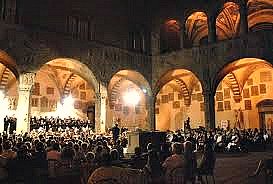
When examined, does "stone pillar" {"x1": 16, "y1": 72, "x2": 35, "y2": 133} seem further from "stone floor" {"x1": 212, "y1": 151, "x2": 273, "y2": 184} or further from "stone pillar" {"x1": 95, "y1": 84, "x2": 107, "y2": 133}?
"stone floor" {"x1": 212, "y1": 151, "x2": 273, "y2": 184}

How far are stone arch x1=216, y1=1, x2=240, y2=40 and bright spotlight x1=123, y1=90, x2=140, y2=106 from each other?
28.4ft

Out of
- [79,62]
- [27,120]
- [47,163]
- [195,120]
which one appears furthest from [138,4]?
[47,163]

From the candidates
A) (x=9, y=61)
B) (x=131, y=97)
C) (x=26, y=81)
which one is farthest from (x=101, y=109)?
(x=131, y=97)

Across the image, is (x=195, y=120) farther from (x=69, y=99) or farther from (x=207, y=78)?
(x=69, y=99)

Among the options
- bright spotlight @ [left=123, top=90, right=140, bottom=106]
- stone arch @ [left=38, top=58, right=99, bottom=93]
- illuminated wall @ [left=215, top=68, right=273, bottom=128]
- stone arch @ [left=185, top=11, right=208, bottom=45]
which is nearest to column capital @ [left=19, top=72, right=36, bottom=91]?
stone arch @ [left=38, top=58, right=99, bottom=93]

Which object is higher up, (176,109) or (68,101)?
(68,101)

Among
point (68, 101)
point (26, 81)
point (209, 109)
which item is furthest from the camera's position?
point (68, 101)

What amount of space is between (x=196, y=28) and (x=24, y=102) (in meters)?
15.4

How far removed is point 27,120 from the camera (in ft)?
53.4

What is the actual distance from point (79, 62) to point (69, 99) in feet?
21.3

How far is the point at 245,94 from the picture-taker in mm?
24500

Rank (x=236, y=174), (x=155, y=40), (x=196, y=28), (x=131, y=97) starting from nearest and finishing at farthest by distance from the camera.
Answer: (x=236, y=174), (x=155, y=40), (x=196, y=28), (x=131, y=97)

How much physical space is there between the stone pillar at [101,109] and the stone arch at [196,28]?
844cm

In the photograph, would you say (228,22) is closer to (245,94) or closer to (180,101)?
(245,94)
